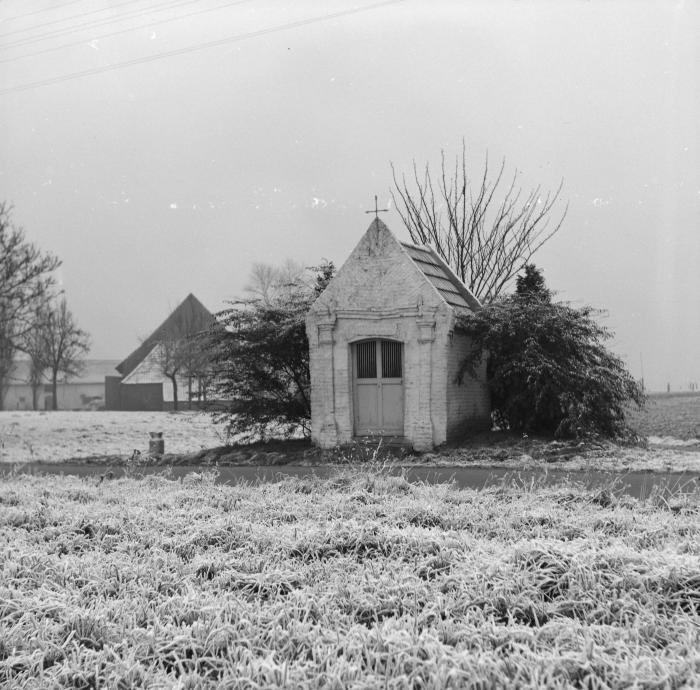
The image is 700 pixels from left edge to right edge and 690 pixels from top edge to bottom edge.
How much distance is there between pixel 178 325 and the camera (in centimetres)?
4262

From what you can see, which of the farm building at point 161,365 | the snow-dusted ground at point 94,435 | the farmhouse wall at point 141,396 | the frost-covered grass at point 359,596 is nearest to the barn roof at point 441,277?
the snow-dusted ground at point 94,435

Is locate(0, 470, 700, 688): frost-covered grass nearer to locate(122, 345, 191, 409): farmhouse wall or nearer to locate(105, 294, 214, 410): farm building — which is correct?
locate(105, 294, 214, 410): farm building

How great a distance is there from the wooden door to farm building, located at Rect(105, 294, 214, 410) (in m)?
21.6

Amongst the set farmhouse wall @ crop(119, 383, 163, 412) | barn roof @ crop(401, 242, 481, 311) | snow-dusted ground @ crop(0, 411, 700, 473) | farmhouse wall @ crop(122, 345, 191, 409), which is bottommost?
snow-dusted ground @ crop(0, 411, 700, 473)

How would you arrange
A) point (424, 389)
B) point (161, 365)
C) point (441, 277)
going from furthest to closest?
point (161, 365), point (441, 277), point (424, 389)

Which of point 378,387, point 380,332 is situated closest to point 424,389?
point 378,387

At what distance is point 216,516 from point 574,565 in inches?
155

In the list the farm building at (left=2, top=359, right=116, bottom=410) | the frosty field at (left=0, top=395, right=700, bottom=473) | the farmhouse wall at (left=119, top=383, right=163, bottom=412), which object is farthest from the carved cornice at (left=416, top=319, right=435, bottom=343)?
the farm building at (left=2, top=359, right=116, bottom=410)

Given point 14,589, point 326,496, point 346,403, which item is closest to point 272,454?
point 346,403

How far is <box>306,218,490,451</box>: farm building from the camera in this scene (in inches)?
664

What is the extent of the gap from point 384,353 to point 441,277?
9.47 feet

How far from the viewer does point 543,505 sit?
27.0 feet

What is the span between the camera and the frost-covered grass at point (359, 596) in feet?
13.8

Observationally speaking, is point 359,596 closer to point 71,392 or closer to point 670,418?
point 670,418
